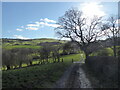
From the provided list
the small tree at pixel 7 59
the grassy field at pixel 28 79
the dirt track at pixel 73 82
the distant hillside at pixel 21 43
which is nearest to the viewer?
the grassy field at pixel 28 79

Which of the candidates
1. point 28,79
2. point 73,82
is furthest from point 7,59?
point 73,82

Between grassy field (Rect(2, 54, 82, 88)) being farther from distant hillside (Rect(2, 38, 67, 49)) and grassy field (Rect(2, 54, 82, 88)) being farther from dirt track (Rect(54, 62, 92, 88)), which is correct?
distant hillside (Rect(2, 38, 67, 49))

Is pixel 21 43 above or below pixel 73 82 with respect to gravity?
above

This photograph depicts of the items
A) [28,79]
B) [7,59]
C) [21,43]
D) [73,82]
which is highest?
[21,43]

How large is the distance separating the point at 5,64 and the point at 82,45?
2153 centimetres

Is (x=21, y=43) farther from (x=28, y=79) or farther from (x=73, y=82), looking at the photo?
(x=73, y=82)

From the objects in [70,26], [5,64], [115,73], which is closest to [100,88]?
[115,73]

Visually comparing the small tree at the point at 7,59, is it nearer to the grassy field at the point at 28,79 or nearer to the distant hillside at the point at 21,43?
the distant hillside at the point at 21,43

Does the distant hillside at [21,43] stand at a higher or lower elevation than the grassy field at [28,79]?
higher

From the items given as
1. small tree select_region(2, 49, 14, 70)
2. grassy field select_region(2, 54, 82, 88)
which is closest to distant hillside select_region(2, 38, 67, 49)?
small tree select_region(2, 49, 14, 70)

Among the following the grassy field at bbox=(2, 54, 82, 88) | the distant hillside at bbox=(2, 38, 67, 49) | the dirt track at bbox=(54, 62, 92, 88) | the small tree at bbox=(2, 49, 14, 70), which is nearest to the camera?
the grassy field at bbox=(2, 54, 82, 88)

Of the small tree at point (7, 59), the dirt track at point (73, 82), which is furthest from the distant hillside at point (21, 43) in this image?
the dirt track at point (73, 82)

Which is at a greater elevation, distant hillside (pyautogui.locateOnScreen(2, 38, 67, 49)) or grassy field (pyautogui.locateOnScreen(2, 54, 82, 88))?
distant hillside (pyautogui.locateOnScreen(2, 38, 67, 49))

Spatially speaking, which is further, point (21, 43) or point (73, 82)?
point (21, 43)
